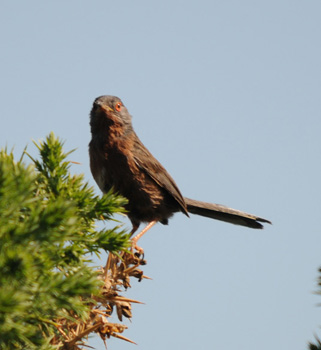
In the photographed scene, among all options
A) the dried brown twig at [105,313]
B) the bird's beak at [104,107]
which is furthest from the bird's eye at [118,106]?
the dried brown twig at [105,313]

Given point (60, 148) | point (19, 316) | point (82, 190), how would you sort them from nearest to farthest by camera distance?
point (19, 316) → point (82, 190) → point (60, 148)

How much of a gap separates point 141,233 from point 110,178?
0.65 m

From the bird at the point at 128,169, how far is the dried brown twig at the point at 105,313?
2.66 m

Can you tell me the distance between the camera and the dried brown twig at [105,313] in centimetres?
237

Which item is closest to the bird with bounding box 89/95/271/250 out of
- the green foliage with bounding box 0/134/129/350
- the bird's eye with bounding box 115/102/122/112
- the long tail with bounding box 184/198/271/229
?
the bird's eye with bounding box 115/102/122/112

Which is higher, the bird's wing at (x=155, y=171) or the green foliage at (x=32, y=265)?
the bird's wing at (x=155, y=171)

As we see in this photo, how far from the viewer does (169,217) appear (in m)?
6.53

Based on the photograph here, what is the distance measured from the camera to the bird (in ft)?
19.0

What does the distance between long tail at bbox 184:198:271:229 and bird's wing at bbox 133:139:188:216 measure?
2.95 feet

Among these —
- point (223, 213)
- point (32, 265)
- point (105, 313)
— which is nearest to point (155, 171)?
point (223, 213)

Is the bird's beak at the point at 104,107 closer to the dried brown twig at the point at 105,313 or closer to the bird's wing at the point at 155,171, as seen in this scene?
the bird's wing at the point at 155,171

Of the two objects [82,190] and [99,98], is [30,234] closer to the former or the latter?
[82,190]

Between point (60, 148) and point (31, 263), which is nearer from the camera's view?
point (31, 263)

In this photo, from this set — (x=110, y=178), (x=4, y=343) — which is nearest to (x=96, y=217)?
(x=4, y=343)
